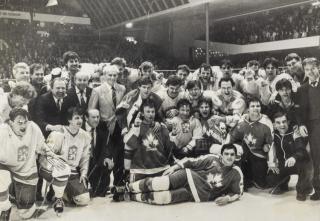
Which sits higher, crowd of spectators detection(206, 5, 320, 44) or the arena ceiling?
the arena ceiling

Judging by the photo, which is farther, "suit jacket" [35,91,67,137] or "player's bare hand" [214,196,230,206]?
"suit jacket" [35,91,67,137]

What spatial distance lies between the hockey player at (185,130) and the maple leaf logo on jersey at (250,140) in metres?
0.43

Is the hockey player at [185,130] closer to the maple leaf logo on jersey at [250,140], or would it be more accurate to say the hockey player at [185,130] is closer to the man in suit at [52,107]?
the maple leaf logo on jersey at [250,140]

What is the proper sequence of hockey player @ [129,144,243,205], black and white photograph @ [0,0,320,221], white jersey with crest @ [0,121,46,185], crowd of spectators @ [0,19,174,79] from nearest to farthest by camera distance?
white jersey with crest @ [0,121,46,185] < black and white photograph @ [0,0,320,221] < hockey player @ [129,144,243,205] < crowd of spectators @ [0,19,174,79]

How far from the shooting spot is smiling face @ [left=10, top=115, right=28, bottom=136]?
2725 millimetres

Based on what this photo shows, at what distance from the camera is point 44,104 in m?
3.22

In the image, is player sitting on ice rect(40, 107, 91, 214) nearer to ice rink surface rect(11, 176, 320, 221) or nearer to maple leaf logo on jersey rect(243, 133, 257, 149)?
ice rink surface rect(11, 176, 320, 221)

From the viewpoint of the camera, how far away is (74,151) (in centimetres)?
320

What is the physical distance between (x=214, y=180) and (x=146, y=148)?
629 millimetres

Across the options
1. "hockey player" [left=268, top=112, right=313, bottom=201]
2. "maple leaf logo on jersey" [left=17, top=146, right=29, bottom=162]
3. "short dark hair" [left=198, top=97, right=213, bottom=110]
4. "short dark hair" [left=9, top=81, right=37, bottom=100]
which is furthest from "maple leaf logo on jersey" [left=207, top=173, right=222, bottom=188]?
"short dark hair" [left=9, top=81, right=37, bottom=100]

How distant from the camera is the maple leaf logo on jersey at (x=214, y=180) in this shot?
10.3 feet

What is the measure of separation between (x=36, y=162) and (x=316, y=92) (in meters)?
2.38

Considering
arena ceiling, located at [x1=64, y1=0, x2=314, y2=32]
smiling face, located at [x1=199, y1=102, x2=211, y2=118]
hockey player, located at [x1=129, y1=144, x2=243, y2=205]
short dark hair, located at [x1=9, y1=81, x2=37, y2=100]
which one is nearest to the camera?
short dark hair, located at [x1=9, y1=81, x2=37, y2=100]

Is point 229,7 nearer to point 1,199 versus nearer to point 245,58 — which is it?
point 245,58
